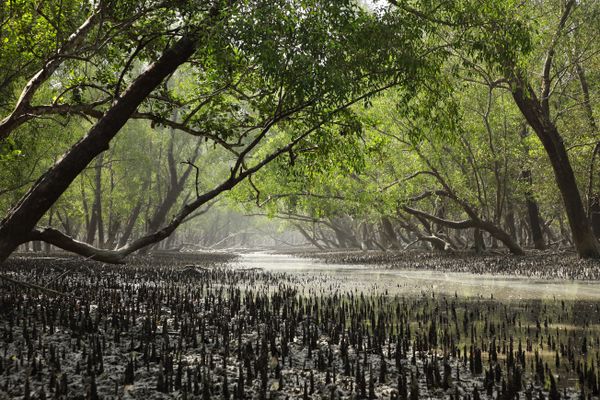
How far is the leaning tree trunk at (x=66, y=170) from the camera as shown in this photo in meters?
6.82

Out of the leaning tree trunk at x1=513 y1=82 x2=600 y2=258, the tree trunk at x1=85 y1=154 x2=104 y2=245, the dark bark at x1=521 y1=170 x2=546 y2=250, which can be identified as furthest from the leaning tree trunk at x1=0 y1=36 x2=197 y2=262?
the dark bark at x1=521 y1=170 x2=546 y2=250

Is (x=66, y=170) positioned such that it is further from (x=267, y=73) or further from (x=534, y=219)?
(x=534, y=219)

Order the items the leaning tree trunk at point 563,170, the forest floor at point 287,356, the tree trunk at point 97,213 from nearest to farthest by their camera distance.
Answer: the forest floor at point 287,356, the leaning tree trunk at point 563,170, the tree trunk at point 97,213

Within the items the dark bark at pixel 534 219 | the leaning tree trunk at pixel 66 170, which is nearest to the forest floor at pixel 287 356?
the leaning tree trunk at pixel 66 170

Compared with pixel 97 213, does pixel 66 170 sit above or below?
below

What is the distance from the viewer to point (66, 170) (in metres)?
6.99

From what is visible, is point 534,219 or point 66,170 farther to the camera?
point 534,219

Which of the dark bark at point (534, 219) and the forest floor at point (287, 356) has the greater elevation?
the dark bark at point (534, 219)

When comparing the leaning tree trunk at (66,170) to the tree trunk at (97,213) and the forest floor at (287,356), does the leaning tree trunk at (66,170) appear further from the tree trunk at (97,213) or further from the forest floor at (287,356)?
the tree trunk at (97,213)

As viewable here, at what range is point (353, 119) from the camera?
9.59 m

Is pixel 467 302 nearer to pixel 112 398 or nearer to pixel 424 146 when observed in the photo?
pixel 112 398

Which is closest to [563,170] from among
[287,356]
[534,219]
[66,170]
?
[534,219]

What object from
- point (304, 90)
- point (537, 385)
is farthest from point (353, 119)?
point (537, 385)

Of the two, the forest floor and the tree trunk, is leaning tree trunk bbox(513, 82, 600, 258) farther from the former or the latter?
the tree trunk
